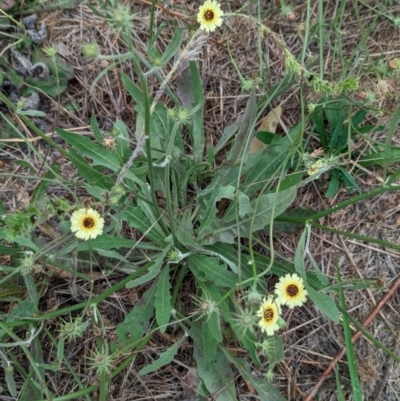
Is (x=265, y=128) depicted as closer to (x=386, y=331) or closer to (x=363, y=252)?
(x=363, y=252)

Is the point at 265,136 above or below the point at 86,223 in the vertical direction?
below

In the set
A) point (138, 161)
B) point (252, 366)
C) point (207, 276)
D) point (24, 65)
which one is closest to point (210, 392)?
point (252, 366)

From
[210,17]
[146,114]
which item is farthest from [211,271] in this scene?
[210,17]

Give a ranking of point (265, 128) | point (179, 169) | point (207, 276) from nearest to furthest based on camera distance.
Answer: point (207, 276)
point (179, 169)
point (265, 128)

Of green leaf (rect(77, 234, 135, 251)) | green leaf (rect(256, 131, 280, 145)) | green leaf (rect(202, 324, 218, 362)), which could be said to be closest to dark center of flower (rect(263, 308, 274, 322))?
green leaf (rect(202, 324, 218, 362))

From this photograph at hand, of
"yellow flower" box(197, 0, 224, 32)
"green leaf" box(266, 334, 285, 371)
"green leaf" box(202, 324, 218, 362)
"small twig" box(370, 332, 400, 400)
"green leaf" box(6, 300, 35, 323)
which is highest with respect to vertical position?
"yellow flower" box(197, 0, 224, 32)

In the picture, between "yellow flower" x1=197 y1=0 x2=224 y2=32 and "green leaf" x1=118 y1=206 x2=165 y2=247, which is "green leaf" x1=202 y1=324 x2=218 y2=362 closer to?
"green leaf" x1=118 y1=206 x2=165 y2=247

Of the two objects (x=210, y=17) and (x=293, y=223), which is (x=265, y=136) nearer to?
Answer: (x=293, y=223)
